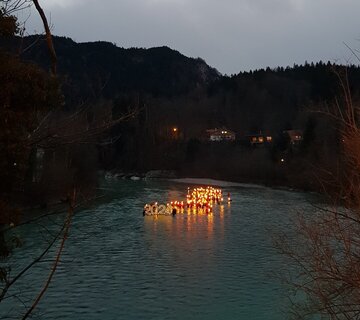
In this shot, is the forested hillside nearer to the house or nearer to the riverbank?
the riverbank

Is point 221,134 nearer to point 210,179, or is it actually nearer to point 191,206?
point 210,179

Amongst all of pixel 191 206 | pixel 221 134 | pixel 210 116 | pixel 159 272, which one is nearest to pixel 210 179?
pixel 221 134

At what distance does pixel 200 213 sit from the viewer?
82.4 feet

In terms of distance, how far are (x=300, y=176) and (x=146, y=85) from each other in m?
92.0

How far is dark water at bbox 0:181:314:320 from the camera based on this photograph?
1032 centimetres

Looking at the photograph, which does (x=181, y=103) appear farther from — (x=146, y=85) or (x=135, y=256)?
(x=135, y=256)

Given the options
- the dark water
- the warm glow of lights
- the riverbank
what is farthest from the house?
the dark water

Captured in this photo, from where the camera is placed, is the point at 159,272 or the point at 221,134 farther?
the point at 221,134

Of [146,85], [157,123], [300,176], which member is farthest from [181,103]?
→ [300,176]

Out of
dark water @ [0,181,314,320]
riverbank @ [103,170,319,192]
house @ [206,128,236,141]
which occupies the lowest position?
riverbank @ [103,170,319,192]

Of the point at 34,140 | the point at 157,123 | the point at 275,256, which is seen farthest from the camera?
the point at 157,123

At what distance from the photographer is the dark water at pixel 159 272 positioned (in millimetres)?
→ 10319

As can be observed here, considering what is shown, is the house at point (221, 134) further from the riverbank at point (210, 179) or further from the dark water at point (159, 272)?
the dark water at point (159, 272)

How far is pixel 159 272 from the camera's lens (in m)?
13.0
